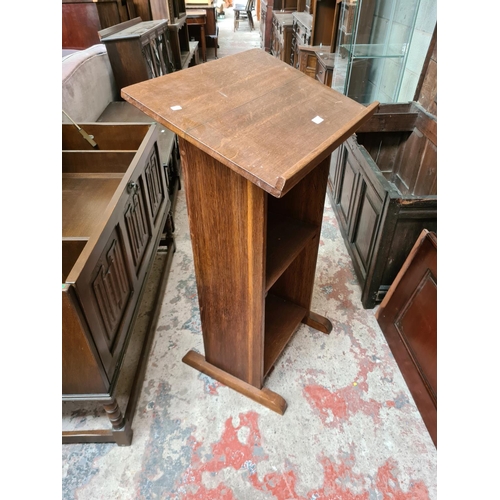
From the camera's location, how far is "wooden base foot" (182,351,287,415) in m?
1.53

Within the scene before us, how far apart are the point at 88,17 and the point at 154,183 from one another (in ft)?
9.48

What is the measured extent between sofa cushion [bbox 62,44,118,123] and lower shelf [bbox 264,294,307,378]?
1.63 metres

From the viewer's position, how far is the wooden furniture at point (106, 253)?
3.49 feet

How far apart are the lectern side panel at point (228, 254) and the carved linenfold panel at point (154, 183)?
747 mm

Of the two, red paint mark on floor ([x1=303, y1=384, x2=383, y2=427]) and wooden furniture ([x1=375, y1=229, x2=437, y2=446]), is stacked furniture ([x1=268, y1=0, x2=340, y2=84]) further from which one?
red paint mark on floor ([x1=303, y1=384, x2=383, y2=427])

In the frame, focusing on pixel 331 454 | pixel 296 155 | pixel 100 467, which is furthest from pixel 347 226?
pixel 100 467

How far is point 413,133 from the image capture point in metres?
2.30

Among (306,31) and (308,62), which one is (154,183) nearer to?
(308,62)

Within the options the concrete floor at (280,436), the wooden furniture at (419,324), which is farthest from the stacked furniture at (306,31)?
the concrete floor at (280,436)

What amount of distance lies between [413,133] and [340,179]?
1.84ft

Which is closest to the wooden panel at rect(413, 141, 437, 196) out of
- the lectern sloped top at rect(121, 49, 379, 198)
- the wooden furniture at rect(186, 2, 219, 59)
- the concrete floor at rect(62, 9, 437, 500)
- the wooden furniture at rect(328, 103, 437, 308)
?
the wooden furniture at rect(328, 103, 437, 308)

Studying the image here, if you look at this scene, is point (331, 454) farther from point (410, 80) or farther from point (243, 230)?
point (410, 80)

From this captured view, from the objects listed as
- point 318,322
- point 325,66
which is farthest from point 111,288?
point 325,66

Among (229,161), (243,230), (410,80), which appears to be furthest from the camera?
(410,80)
